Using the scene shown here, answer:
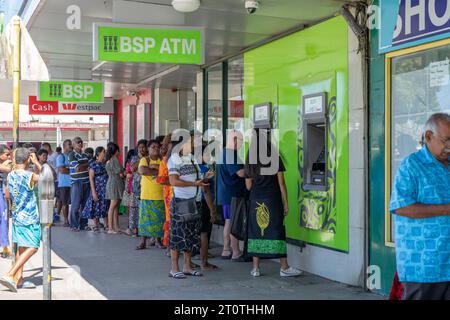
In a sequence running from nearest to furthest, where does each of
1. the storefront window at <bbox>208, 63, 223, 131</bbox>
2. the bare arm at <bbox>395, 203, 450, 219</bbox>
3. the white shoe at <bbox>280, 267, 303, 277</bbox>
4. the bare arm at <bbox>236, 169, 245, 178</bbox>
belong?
the bare arm at <bbox>395, 203, 450, 219</bbox>
the white shoe at <bbox>280, 267, 303, 277</bbox>
the bare arm at <bbox>236, 169, 245, 178</bbox>
the storefront window at <bbox>208, 63, 223, 131</bbox>

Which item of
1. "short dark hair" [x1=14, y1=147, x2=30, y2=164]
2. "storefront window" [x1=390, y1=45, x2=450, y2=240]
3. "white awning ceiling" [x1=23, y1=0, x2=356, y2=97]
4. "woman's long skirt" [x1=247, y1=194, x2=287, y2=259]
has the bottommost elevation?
"woman's long skirt" [x1=247, y1=194, x2=287, y2=259]

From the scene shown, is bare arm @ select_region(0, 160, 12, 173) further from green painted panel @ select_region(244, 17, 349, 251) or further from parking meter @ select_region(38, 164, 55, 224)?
green painted panel @ select_region(244, 17, 349, 251)

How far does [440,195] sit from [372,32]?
3351 mm

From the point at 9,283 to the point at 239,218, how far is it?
3.01 meters

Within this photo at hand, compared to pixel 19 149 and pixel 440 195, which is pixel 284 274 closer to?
pixel 19 149

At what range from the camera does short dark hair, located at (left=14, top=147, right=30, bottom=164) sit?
667 centimetres

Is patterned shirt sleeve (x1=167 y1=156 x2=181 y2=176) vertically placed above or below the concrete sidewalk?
above

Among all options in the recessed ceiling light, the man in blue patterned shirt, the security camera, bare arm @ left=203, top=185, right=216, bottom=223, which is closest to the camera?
the man in blue patterned shirt

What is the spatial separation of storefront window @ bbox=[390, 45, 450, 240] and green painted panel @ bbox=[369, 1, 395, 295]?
0.15 meters

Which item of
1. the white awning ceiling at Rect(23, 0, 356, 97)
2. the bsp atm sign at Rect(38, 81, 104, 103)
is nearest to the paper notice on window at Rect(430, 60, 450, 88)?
the white awning ceiling at Rect(23, 0, 356, 97)

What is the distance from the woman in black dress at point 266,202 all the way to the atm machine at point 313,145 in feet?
1.91

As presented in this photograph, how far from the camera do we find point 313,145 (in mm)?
7719

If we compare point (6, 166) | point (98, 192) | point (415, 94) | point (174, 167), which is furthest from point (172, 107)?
point (415, 94)
